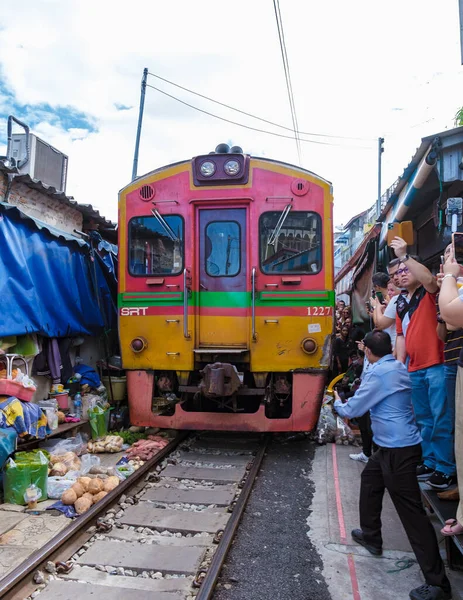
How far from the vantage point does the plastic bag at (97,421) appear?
22.1 ft

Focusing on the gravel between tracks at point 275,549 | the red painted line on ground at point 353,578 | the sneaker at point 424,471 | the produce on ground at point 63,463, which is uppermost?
the sneaker at point 424,471

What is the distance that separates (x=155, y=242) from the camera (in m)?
6.31

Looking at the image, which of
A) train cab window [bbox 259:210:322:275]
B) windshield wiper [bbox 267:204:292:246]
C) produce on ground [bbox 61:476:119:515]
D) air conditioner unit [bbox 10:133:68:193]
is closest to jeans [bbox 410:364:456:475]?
train cab window [bbox 259:210:322:275]

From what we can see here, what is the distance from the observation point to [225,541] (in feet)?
11.8

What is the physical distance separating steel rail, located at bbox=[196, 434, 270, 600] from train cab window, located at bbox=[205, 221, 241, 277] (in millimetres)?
2407

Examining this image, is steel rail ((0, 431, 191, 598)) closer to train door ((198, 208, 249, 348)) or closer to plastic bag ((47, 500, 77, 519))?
plastic bag ((47, 500, 77, 519))

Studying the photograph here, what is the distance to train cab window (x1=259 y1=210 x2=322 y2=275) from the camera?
6.05 m

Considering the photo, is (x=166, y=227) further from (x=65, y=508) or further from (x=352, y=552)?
(x=352, y=552)

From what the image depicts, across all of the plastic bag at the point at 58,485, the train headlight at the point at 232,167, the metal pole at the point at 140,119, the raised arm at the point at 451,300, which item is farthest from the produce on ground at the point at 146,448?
the metal pole at the point at 140,119

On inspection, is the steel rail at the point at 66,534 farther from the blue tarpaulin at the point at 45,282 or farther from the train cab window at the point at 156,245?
the train cab window at the point at 156,245

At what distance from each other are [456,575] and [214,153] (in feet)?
16.4

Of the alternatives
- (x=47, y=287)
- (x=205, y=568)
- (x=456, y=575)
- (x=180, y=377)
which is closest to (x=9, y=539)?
(x=205, y=568)

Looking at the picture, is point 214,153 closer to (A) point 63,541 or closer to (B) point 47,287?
(B) point 47,287

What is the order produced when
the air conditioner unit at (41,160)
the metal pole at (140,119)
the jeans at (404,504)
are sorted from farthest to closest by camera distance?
the metal pole at (140,119), the air conditioner unit at (41,160), the jeans at (404,504)
